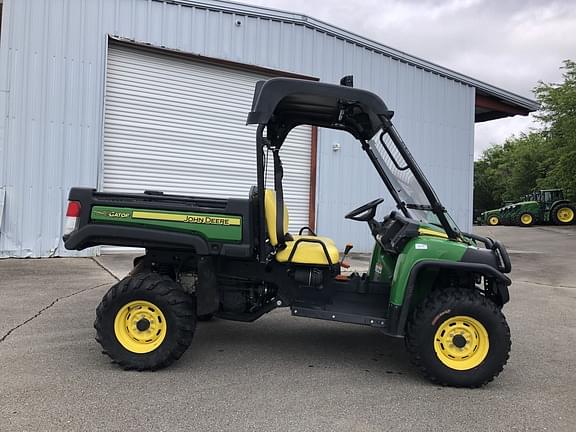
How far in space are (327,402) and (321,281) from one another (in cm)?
108

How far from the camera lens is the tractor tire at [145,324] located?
4.16m

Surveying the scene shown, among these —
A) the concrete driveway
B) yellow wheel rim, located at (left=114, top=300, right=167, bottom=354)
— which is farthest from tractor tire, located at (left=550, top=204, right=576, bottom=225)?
yellow wheel rim, located at (left=114, top=300, right=167, bottom=354)

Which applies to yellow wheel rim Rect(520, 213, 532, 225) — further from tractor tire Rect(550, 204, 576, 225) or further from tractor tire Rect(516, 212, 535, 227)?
tractor tire Rect(550, 204, 576, 225)

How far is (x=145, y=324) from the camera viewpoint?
4211 millimetres

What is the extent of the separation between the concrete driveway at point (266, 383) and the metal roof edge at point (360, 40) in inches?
296

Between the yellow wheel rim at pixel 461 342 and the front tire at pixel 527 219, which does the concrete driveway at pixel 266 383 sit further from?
the front tire at pixel 527 219

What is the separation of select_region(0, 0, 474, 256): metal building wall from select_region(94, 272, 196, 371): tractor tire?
255 inches

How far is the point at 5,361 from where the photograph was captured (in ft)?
14.3

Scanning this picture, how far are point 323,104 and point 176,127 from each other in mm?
7391

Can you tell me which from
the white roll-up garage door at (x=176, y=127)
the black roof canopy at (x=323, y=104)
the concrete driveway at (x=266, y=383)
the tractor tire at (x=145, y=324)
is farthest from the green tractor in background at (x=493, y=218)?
the tractor tire at (x=145, y=324)

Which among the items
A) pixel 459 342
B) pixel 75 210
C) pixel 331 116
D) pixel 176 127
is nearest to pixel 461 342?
pixel 459 342

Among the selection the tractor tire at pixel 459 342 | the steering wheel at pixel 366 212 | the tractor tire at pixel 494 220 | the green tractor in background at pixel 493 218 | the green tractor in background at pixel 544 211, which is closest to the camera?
the tractor tire at pixel 459 342

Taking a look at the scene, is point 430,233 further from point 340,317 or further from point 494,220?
point 494,220

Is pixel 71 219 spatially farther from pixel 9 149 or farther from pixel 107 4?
pixel 107 4
